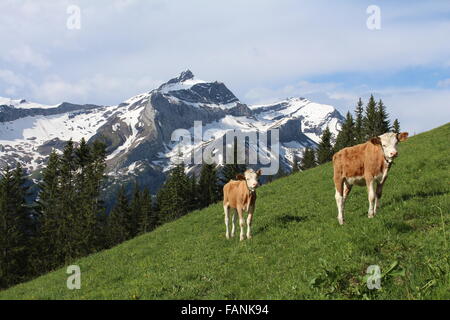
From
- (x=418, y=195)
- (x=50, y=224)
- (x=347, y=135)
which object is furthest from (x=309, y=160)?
(x=418, y=195)

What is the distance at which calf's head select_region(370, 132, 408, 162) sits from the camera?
42.0 feet

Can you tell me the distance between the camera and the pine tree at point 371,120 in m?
102

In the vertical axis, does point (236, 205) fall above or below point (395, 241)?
above

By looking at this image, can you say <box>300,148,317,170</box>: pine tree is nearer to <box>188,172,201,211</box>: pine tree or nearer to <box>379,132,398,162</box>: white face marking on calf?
<box>188,172,201,211</box>: pine tree

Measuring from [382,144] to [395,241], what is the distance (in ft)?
14.3

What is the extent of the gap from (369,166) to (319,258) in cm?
604

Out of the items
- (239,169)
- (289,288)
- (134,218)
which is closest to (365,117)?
(239,169)

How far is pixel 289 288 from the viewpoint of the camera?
835 centimetres

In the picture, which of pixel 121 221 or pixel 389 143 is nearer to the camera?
pixel 389 143

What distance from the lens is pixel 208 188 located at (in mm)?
88188

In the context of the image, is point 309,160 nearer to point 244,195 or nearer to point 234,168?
point 234,168

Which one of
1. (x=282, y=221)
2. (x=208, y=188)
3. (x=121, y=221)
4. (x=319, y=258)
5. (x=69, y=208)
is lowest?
(x=319, y=258)
